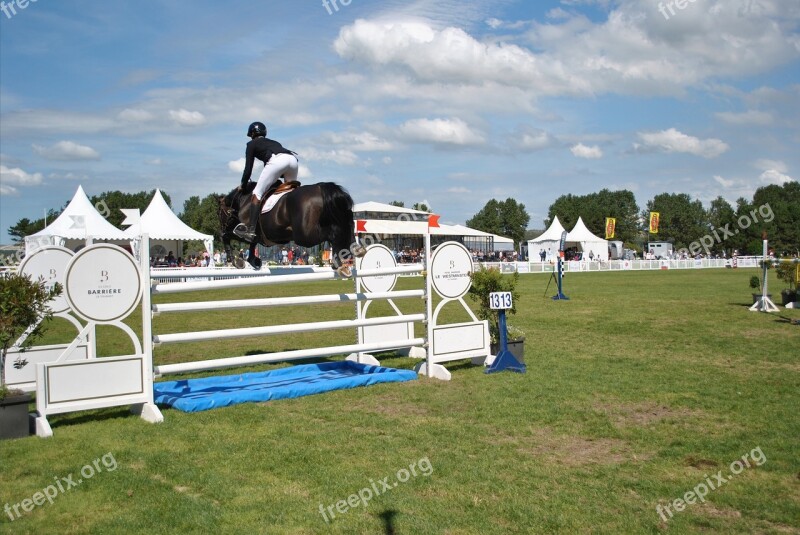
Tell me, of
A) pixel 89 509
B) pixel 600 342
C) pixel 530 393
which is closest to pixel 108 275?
pixel 89 509

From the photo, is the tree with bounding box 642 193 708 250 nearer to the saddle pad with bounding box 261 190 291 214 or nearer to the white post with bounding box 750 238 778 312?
the white post with bounding box 750 238 778 312

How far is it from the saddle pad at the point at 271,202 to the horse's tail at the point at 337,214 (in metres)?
0.53

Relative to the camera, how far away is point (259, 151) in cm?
668

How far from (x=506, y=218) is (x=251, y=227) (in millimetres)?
97731

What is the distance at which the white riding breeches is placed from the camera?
6.47 m

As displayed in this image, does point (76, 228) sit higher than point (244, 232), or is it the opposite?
point (76, 228)

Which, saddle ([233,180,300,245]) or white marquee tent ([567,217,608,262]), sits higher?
white marquee tent ([567,217,608,262])

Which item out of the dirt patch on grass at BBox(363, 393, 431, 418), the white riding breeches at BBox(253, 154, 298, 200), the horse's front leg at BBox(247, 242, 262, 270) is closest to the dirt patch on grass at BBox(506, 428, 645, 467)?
the dirt patch on grass at BBox(363, 393, 431, 418)

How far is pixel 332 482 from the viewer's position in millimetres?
4137

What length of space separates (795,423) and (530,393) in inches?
95.2

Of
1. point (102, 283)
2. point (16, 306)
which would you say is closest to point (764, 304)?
point (102, 283)

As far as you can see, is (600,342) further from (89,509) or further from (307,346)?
(89,509)

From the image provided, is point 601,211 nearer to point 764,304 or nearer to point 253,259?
point 764,304
